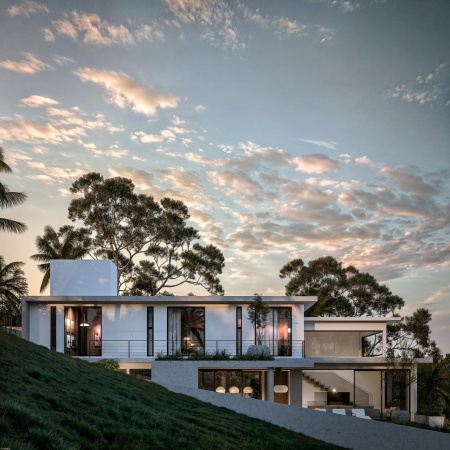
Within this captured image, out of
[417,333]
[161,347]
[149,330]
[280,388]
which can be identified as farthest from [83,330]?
[417,333]

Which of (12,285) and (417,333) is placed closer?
(12,285)

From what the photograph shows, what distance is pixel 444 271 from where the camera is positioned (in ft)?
96.4

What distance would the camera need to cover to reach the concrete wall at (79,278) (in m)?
25.0

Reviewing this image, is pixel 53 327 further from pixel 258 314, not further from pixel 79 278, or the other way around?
pixel 258 314

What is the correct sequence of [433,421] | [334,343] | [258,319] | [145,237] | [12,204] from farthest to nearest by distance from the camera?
[145,237] → [334,343] → [12,204] → [258,319] → [433,421]

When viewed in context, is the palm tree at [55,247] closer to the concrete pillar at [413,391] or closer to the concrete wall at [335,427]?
the concrete wall at [335,427]

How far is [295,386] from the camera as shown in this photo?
81.1ft

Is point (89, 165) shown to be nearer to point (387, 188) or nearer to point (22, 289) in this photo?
point (22, 289)

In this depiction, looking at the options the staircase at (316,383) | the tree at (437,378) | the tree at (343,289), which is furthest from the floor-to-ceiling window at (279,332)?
the tree at (343,289)

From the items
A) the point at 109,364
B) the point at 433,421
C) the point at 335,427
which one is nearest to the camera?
the point at 335,427

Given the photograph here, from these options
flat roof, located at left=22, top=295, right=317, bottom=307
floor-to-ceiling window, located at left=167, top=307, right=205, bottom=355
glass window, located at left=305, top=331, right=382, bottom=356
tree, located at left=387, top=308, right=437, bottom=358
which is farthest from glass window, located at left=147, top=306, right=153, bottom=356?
tree, located at left=387, top=308, right=437, bottom=358

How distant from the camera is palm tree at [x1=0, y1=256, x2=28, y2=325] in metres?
35.8

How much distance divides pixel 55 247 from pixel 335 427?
86.4ft

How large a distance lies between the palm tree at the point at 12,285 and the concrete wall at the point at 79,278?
1174cm
